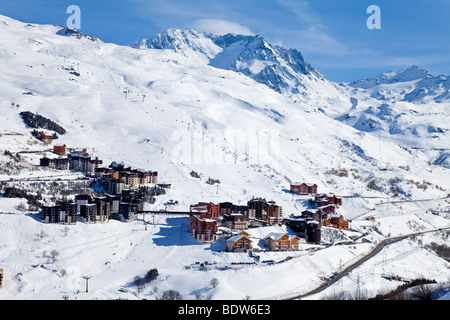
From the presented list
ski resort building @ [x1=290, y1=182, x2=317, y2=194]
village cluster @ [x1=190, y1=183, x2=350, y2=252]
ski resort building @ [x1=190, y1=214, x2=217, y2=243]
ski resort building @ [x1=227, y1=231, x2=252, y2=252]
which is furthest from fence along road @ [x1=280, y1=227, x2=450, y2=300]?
ski resort building @ [x1=290, y1=182, x2=317, y2=194]

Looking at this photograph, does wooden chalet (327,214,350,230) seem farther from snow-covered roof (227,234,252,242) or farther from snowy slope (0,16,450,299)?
snow-covered roof (227,234,252,242)

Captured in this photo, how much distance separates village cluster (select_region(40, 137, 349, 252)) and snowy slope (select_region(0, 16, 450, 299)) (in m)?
1.89

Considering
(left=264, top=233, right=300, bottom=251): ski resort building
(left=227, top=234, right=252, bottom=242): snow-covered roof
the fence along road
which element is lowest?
the fence along road

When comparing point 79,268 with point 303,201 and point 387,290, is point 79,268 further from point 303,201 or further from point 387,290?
point 303,201

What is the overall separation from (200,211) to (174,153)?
3873cm

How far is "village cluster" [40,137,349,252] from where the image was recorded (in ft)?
149

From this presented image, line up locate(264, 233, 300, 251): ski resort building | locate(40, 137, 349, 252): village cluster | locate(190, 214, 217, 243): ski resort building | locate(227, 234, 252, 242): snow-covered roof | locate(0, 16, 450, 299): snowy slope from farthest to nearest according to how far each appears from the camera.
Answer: locate(190, 214, 217, 243): ski resort building
locate(40, 137, 349, 252): village cluster
locate(264, 233, 300, 251): ski resort building
locate(227, 234, 252, 242): snow-covered roof
locate(0, 16, 450, 299): snowy slope

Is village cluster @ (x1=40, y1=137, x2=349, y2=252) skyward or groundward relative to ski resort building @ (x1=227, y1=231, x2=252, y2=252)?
skyward

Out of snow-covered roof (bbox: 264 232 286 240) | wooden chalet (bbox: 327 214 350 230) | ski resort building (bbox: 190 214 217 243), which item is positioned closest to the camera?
snow-covered roof (bbox: 264 232 286 240)

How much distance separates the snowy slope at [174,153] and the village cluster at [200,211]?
1.89 metres

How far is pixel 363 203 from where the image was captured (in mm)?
76750

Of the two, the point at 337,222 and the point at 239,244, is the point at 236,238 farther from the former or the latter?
the point at 337,222
